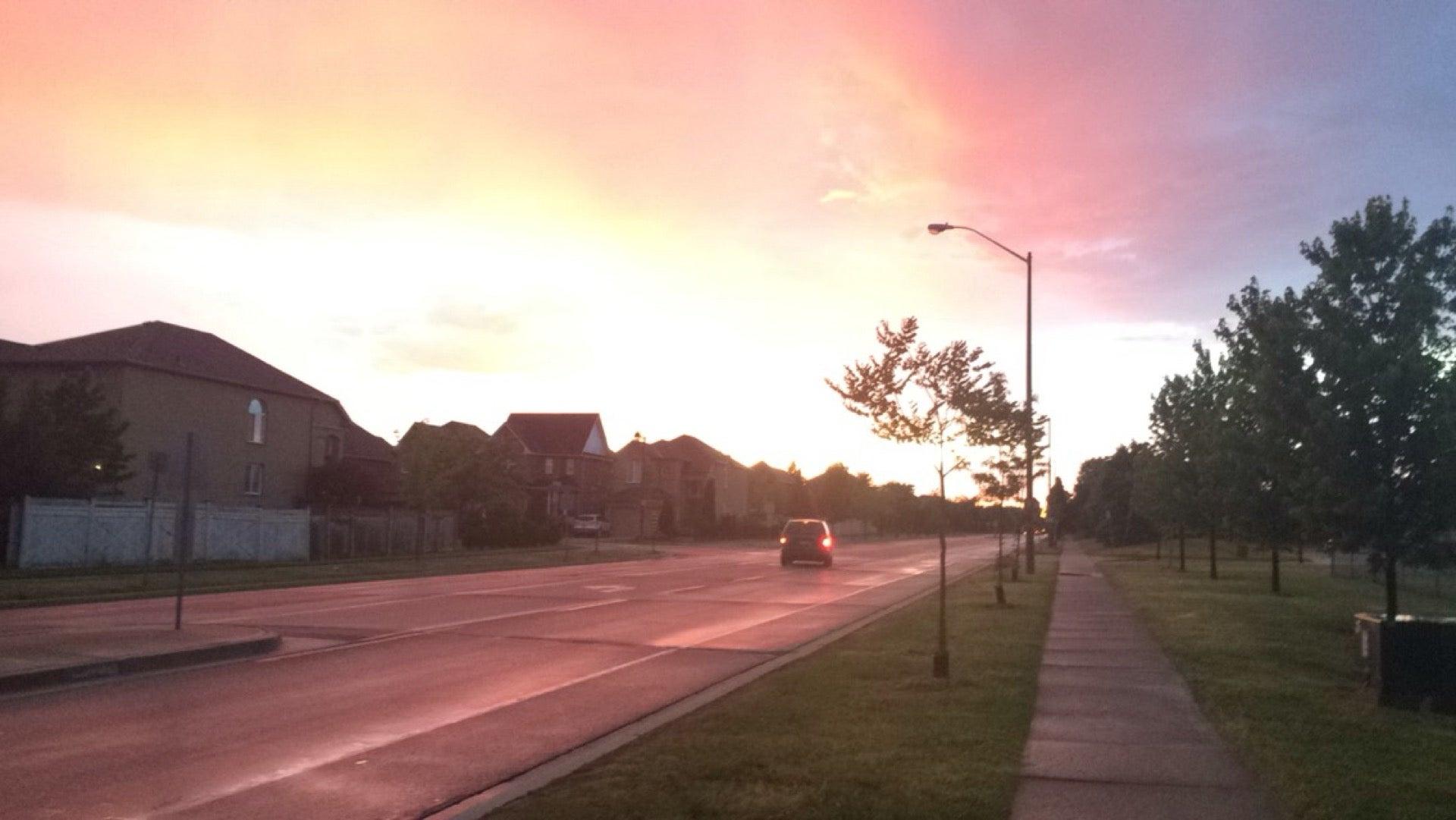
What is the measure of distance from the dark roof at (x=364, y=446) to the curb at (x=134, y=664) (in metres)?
43.2

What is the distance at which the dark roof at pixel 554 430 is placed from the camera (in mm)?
84688

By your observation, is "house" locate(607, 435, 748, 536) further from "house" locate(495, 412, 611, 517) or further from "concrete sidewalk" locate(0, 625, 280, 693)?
"concrete sidewalk" locate(0, 625, 280, 693)

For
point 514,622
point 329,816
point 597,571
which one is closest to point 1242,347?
point 514,622

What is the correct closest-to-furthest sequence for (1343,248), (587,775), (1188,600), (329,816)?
(329,816) < (587,775) < (1343,248) < (1188,600)

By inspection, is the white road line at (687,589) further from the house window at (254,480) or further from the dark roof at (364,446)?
the dark roof at (364,446)

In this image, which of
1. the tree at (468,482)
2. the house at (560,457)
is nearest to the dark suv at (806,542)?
the tree at (468,482)

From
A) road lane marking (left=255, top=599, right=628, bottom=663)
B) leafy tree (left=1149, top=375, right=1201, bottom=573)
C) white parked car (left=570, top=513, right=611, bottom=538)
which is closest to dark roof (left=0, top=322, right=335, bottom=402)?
road lane marking (left=255, top=599, right=628, bottom=663)

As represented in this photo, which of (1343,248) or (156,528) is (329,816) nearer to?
(1343,248)

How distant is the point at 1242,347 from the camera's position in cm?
1958

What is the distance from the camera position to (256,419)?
163 ft

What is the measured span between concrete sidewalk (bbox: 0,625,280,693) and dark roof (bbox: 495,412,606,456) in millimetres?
67683

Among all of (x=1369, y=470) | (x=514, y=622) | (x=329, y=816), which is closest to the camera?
(x=329, y=816)

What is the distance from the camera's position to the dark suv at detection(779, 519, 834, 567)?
4181 cm

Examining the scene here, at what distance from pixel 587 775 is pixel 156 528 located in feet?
107
